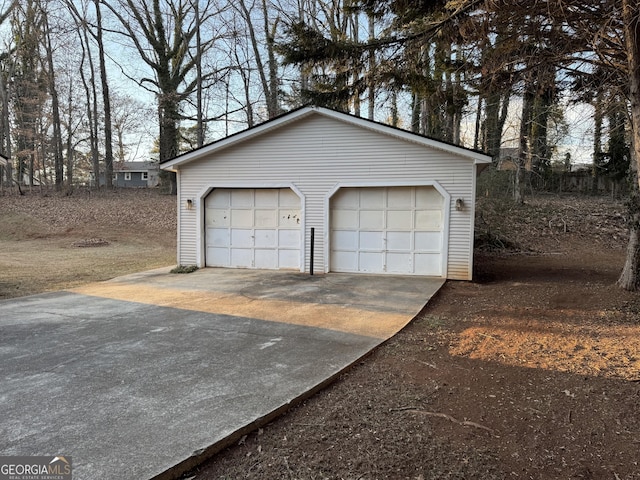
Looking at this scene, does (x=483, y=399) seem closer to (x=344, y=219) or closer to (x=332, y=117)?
(x=344, y=219)

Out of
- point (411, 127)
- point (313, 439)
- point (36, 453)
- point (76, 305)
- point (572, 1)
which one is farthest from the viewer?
point (411, 127)

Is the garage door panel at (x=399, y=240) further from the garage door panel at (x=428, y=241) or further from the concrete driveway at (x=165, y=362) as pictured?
the concrete driveway at (x=165, y=362)

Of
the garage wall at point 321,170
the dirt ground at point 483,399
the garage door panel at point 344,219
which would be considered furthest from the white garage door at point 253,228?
the dirt ground at point 483,399

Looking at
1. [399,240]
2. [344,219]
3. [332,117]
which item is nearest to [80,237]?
[344,219]

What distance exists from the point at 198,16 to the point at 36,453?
84.1ft

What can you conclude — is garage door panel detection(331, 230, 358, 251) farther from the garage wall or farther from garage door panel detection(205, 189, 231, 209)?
garage door panel detection(205, 189, 231, 209)

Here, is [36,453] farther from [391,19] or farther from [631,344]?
[391,19]

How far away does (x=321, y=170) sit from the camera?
9.64 metres

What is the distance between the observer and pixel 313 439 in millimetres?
2641

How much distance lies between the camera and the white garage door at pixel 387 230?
9250mm

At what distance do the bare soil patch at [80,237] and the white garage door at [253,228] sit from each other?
2.50 meters

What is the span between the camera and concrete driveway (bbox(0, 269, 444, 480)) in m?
2.54

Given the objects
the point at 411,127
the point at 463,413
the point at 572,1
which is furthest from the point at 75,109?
the point at 463,413

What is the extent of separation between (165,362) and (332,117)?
276 inches
